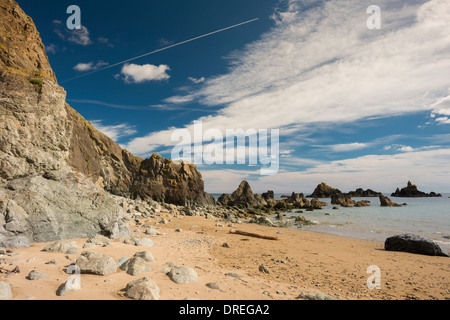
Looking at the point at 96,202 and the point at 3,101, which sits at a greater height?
the point at 3,101

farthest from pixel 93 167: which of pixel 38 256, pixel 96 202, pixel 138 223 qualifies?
pixel 38 256

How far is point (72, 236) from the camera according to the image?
809 centimetres

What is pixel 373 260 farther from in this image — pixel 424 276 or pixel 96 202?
pixel 96 202

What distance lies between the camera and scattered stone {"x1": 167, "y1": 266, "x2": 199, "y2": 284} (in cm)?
495

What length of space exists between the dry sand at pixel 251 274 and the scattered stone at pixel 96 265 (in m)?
0.11

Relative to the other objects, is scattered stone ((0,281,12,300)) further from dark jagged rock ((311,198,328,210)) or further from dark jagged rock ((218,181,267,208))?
dark jagged rock ((311,198,328,210))

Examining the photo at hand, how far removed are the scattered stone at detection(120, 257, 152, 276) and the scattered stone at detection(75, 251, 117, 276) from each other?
292 millimetres

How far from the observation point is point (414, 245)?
37.8ft

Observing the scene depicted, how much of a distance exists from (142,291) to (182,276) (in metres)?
1.23

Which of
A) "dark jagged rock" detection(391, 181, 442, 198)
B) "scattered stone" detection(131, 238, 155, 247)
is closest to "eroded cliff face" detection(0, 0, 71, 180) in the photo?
"scattered stone" detection(131, 238, 155, 247)

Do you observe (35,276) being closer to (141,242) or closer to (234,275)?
(141,242)
